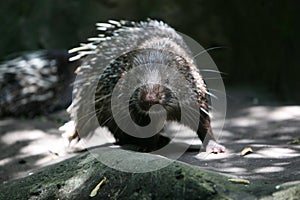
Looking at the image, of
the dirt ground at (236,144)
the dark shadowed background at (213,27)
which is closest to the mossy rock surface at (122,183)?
the dirt ground at (236,144)

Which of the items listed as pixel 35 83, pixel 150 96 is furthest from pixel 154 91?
pixel 35 83

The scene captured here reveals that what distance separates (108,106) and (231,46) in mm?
4230

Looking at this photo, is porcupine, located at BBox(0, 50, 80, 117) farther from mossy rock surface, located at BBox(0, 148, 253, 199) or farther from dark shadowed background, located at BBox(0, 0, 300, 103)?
mossy rock surface, located at BBox(0, 148, 253, 199)

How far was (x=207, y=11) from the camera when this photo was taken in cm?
869

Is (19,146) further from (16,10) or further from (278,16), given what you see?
(278,16)

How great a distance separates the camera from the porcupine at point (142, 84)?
15.0 feet

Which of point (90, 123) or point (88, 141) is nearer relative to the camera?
point (90, 123)

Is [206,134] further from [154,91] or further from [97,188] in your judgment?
[97,188]

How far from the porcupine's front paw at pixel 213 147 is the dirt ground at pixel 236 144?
2.6 inches

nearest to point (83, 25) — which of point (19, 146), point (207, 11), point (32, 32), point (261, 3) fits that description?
point (32, 32)

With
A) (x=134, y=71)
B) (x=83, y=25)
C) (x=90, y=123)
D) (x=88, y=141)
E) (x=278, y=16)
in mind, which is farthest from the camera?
(x=83, y=25)

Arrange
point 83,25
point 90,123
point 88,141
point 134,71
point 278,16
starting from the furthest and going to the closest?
point 83,25 → point 278,16 → point 88,141 → point 90,123 → point 134,71

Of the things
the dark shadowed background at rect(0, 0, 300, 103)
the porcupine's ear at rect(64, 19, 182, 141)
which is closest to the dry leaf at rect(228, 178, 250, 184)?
the porcupine's ear at rect(64, 19, 182, 141)

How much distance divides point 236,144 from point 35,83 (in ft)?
11.4
